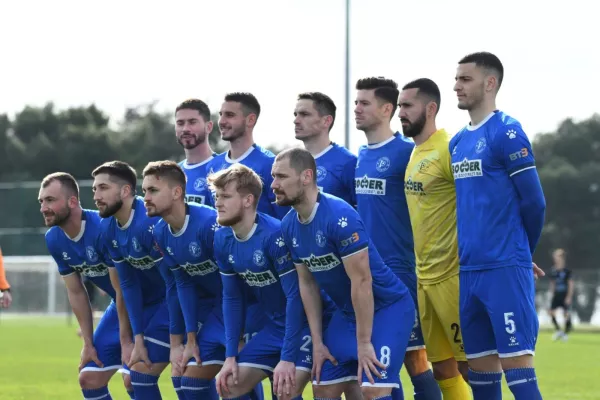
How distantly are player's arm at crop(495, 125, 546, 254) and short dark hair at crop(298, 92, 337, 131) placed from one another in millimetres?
1919

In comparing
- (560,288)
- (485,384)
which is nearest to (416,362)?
(485,384)

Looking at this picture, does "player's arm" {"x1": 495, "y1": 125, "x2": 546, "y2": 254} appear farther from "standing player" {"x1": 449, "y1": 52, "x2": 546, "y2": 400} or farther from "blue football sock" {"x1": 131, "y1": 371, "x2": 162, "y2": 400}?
"blue football sock" {"x1": 131, "y1": 371, "x2": 162, "y2": 400}

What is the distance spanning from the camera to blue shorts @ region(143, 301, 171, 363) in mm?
9461

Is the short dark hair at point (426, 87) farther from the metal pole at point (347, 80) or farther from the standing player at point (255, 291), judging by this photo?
the metal pole at point (347, 80)

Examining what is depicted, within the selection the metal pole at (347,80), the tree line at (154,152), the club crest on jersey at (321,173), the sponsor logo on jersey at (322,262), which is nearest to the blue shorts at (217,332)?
the sponsor logo on jersey at (322,262)

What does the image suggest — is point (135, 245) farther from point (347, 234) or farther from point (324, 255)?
point (347, 234)

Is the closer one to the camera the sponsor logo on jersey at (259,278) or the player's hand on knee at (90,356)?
the sponsor logo on jersey at (259,278)

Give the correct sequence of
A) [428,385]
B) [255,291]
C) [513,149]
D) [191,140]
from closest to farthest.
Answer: [513,149], [255,291], [428,385], [191,140]

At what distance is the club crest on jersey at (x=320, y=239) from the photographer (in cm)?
781

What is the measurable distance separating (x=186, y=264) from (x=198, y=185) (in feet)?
4.46

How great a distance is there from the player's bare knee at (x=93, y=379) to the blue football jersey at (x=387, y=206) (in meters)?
2.66

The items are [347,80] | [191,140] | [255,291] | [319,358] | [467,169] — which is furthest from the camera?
[347,80]

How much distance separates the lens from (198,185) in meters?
10.1

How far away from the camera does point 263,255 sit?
8.31 meters
